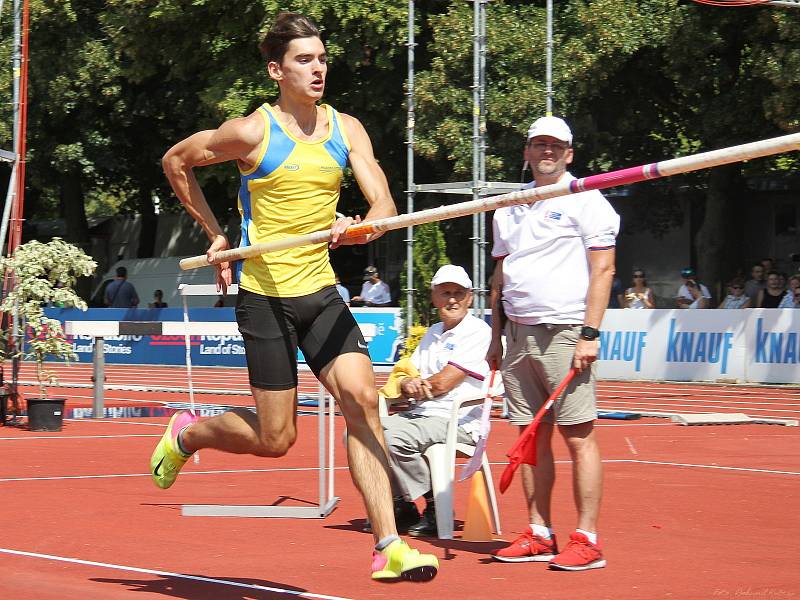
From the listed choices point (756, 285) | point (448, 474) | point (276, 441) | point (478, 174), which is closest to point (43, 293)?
point (478, 174)

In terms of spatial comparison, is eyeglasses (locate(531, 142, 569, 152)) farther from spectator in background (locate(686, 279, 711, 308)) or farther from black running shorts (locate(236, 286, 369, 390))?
spectator in background (locate(686, 279, 711, 308))

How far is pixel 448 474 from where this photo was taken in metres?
7.66

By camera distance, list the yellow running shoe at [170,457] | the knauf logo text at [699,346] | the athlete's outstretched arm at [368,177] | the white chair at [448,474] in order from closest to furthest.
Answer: the athlete's outstretched arm at [368,177] < the yellow running shoe at [170,457] < the white chair at [448,474] < the knauf logo text at [699,346]

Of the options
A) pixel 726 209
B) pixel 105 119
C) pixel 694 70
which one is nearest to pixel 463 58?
pixel 694 70

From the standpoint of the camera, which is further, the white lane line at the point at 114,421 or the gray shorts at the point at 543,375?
the white lane line at the point at 114,421

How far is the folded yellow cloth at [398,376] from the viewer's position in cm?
824

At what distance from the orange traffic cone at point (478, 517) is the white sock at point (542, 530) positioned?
65 cm

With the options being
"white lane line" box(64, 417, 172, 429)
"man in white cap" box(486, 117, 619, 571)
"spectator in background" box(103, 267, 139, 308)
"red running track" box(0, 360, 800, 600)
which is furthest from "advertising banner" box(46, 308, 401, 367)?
"man in white cap" box(486, 117, 619, 571)

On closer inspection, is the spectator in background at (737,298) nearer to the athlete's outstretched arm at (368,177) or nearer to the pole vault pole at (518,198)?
the athlete's outstretched arm at (368,177)

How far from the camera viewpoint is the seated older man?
25.3ft

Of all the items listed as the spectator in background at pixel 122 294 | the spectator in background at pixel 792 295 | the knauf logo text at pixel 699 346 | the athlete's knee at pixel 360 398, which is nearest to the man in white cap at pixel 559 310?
the athlete's knee at pixel 360 398

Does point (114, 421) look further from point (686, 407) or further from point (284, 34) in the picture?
point (284, 34)

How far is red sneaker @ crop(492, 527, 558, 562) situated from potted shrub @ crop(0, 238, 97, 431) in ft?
26.4

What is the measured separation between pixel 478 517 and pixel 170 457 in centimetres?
171
